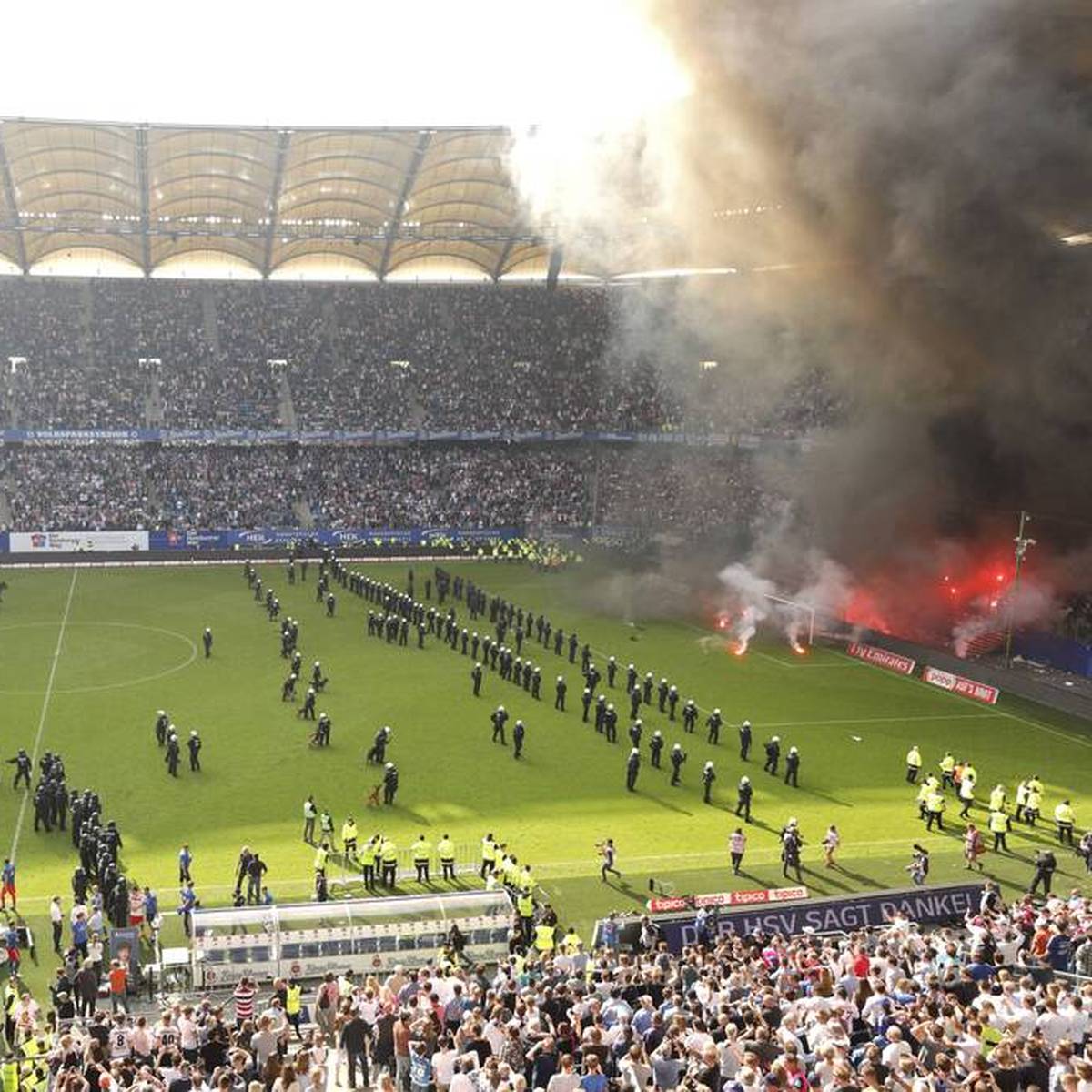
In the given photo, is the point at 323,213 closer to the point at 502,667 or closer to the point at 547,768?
the point at 502,667

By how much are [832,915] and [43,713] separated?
58.0 ft

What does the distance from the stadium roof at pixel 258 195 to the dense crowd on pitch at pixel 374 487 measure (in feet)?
30.3

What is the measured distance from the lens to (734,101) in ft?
93.3

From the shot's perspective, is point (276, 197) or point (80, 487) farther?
point (80, 487)

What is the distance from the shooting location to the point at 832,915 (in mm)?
16812

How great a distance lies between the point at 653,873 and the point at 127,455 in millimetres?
38683

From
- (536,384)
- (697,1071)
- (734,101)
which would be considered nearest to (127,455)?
(536,384)

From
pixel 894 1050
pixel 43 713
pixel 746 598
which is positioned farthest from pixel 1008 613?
pixel 894 1050

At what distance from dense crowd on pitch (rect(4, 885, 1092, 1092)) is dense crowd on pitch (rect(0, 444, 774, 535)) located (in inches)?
1323

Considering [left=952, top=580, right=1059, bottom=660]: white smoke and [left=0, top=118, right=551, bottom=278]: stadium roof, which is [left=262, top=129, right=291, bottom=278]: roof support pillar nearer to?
[left=0, top=118, right=551, bottom=278]: stadium roof

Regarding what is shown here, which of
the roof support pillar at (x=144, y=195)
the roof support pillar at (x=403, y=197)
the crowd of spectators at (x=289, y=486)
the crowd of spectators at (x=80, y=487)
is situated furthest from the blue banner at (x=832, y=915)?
the crowd of spectators at (x=80, y=487)

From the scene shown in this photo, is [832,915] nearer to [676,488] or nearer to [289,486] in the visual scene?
[676,488]

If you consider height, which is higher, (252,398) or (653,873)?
(252,398)

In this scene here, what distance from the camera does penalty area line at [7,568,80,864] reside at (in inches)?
801
